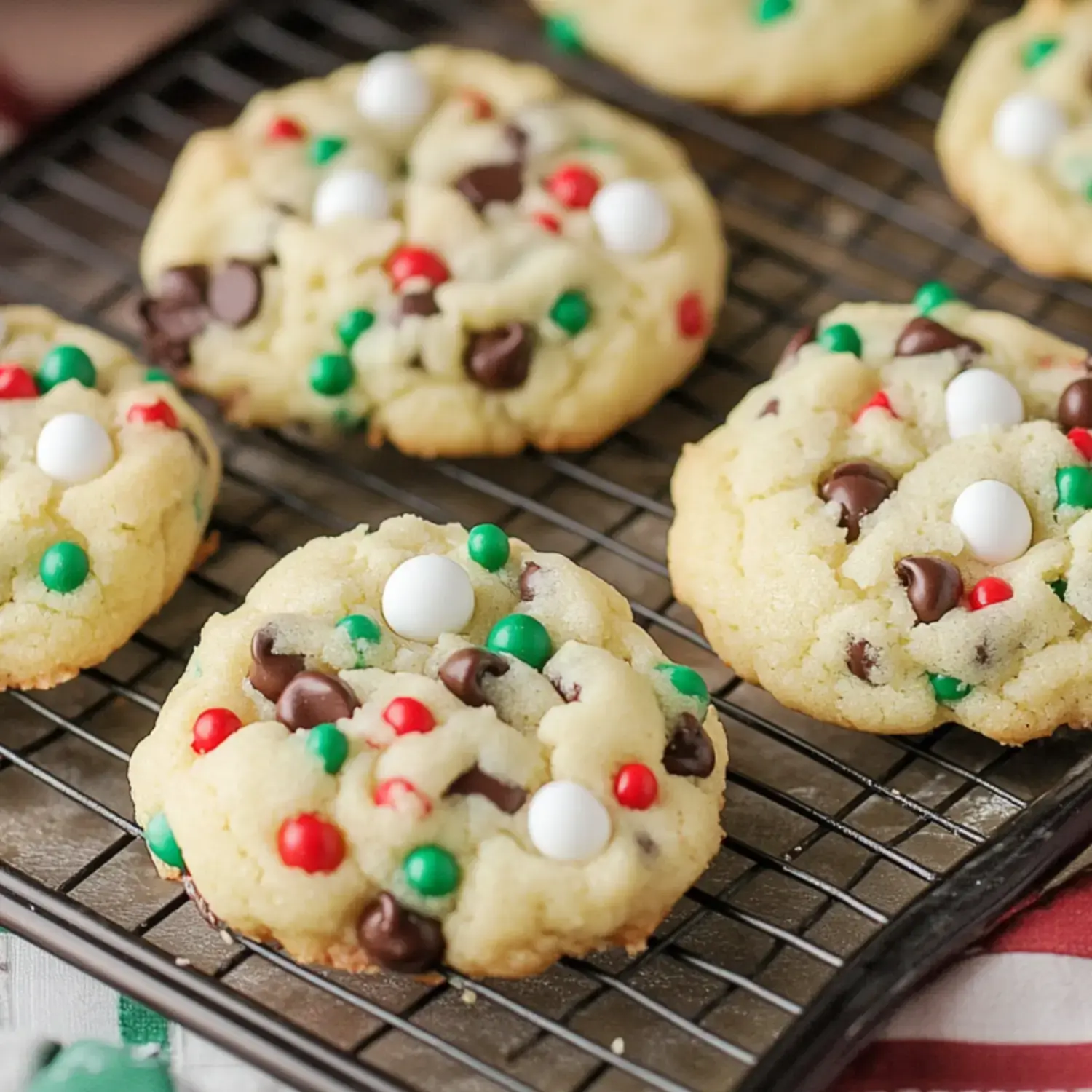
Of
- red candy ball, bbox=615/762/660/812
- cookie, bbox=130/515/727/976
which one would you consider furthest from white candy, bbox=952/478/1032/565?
red candy ball, bbox=615/762/660/812

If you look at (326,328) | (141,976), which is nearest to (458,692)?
(141,976)

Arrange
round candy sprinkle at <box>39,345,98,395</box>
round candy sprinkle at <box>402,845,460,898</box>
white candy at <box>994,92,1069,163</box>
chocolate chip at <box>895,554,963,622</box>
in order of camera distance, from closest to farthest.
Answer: round candy sprinkle at <box>402,845,460,898</box>
chocolate chip at <box>895,554,963,622</box>
round candy sprinkle at <box>39,345,98,395</box>
white candy at <box>994,92,1069,163</box>

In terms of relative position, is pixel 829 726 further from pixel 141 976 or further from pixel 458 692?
pixel 141 976

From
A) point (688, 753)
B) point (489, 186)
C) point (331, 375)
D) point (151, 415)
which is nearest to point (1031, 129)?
point (489, 186)

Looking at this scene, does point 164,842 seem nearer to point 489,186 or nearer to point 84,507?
point 84,507

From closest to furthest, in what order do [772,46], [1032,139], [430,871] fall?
[430,871] < [1032,139] < [772,46]

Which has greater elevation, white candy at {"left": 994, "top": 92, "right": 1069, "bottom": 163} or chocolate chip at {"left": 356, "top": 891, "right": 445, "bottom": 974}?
white candy at {"left": 994, "top": 92, "right": 1069, "bottom": 163}

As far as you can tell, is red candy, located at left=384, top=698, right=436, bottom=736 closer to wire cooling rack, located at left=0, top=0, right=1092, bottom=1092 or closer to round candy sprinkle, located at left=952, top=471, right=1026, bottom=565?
wire cooling rack, located at left=0, top=0, right=1092, bottom=1092

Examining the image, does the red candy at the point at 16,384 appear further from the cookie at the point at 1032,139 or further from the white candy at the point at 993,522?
the cookie at the point at 1032,139
